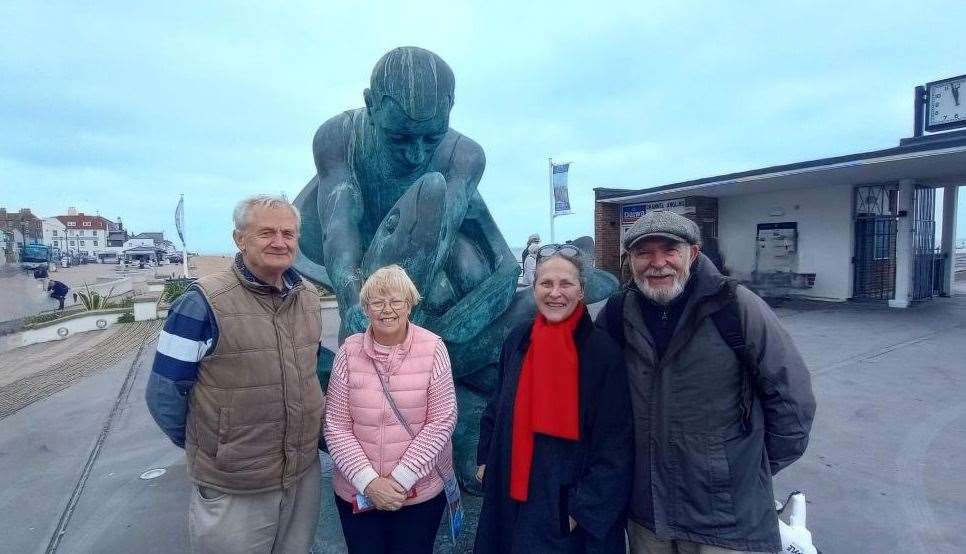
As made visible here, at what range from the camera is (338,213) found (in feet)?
9.61

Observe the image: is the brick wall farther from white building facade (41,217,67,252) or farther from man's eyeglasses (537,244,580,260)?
white building facade (41,217,67,252)

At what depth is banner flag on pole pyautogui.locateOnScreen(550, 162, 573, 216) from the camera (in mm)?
16328

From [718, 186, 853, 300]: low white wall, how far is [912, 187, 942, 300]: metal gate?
4.20 ft

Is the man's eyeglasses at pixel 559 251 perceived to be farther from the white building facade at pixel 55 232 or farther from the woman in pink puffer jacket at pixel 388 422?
the white building facade at pixel 55 232

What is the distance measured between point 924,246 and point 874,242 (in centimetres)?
116

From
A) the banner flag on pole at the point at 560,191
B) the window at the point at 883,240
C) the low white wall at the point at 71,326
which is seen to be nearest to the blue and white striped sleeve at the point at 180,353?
the low white wall at the point at 71,326

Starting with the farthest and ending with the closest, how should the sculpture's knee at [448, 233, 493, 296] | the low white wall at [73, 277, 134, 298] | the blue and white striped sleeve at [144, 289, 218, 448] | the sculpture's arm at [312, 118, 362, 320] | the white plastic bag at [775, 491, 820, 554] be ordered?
the low white wall at [73, 277, 134, 298] → the sculpture's knee at [448, 233, 493, 296] → the sculpture's arm at [312, 118, 362, 320] → the white plastic bag at [775, 491, 820, 554] → the blue and white striped sleeve at [144, 289, 218, 448]

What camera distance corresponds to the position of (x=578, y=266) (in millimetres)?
1858

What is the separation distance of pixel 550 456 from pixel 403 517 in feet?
2.01

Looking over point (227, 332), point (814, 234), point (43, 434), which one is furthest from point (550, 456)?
point (814, 234)

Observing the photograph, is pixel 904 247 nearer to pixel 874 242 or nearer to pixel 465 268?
pixel 874 242

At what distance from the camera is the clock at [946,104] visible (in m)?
11.1

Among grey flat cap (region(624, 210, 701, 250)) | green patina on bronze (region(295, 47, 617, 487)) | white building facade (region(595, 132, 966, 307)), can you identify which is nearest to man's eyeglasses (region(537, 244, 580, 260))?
grey flat cap (region(624, 210, 701, 250))

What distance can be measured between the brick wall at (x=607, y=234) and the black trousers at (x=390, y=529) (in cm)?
1517
